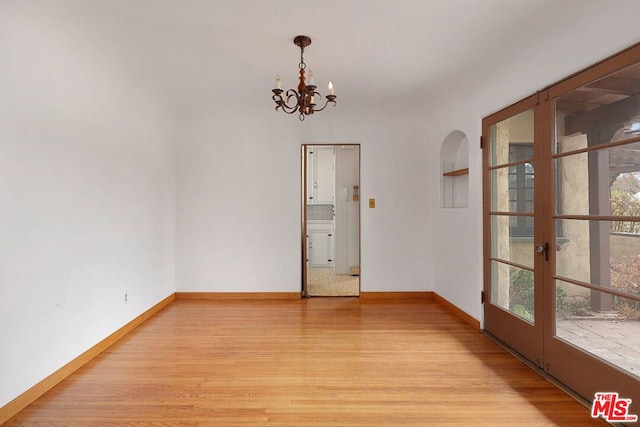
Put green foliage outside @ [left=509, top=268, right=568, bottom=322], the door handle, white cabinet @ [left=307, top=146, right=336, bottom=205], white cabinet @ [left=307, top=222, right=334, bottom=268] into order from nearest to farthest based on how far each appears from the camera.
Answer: the door handle, green foliage outside @ [left=509, top=268, right=568, bottom=322], white cabinet @ [left=307, top=146, right=336, bottom=205], white cabinet @ [left=307, top=222, right=334, bottom=268]

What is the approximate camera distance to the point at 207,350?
2.72 metres

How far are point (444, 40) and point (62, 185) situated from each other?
299cm

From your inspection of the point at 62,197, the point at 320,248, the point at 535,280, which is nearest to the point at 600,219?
the point at 535,280

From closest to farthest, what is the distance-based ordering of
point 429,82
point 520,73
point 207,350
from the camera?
1. point 520,73
2. point 207,350
3. point 429,82

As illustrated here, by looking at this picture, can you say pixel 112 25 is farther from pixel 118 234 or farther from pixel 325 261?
pixel 325 261

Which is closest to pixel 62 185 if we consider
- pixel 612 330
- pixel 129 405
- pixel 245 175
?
pixel 129 405

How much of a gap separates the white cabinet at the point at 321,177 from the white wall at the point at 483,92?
7.23 feet

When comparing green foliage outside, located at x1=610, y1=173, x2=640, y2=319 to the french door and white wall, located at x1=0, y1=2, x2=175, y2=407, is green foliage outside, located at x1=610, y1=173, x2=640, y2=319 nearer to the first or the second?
the french door

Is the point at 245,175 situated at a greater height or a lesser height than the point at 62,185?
greater

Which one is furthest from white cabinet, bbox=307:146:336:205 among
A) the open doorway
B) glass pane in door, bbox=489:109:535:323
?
glass pane in door, bbox=489:109:535:323

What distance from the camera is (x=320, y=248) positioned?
20.5 ft

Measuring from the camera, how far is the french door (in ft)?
5.68

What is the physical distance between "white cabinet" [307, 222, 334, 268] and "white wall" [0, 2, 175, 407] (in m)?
3.27

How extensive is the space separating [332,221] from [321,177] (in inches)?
34.2
